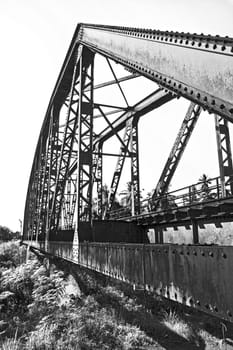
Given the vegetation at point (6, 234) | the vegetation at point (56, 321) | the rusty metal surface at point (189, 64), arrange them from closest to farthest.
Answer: the rusty metal surface at point (189, 64)
the vegetation at point (56, 321)
the vegetation at point (6, 234)

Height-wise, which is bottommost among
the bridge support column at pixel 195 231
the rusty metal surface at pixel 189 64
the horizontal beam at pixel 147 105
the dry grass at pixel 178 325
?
the dry grass at pixel 178 325

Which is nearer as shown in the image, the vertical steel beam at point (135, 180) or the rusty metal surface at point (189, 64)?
the rusty metal surface at point (189, 64)

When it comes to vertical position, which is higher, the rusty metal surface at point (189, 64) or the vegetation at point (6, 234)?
the rusty metal surface at point (189, 64)

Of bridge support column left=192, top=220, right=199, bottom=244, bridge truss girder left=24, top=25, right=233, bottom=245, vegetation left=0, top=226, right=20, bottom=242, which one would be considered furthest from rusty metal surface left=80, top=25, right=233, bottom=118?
vegetation left=0, top=226, right=20, bottom=242

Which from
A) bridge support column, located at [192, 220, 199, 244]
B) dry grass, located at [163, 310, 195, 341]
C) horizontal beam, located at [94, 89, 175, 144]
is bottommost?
dry grass, located at [163, 310, 195, 341]

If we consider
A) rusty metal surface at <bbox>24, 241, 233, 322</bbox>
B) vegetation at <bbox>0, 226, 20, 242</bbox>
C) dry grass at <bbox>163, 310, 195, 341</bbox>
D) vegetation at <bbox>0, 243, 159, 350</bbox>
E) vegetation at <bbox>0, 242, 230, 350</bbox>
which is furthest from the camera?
vegetation at <bbox>0, 226, 20, 242</bbox>

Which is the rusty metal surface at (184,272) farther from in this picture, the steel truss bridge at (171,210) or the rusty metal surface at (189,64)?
the rusty metal surface at (189,64)

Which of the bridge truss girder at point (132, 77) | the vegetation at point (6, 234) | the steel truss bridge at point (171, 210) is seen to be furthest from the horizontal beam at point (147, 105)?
the vegetation at point (6, 234)

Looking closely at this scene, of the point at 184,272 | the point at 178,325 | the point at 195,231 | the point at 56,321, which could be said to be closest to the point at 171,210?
the point at 195,231

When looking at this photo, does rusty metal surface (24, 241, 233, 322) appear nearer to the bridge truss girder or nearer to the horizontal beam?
the bridge truss girder

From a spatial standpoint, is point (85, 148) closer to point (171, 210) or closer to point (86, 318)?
point (171, 210)

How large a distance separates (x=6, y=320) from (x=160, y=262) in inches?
532

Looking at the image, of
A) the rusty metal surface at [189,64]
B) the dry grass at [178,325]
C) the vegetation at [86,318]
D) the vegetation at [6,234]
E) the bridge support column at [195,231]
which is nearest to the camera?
the rusty metal surface at [189,64]

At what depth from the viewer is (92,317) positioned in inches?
534
